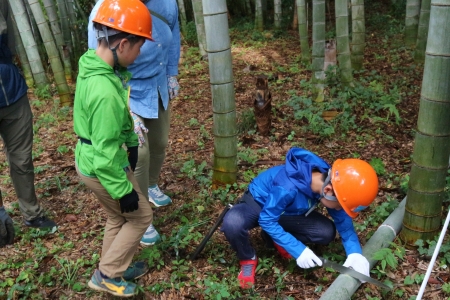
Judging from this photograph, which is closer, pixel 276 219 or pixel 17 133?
pixel 276 219

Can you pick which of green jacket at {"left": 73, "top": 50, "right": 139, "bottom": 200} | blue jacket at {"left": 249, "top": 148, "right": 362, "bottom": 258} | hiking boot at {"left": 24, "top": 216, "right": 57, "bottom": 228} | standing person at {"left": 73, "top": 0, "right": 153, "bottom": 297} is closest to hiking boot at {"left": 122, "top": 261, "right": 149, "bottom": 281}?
standing person at {"left": 73, "top": 0, "right": 153, "bottom": 297}

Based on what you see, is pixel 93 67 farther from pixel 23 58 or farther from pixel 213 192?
pixel 23 58

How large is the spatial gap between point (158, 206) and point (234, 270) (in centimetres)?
115

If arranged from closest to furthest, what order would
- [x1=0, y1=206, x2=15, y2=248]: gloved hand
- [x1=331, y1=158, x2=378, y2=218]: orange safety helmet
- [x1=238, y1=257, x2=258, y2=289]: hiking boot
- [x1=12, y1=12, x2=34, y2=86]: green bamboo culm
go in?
[x1=331, y1=158, x2=378, y2=218]: orange safety helmet → [x1=238, y1=257, x2=258, y2=289]: hiking boot → [x1=0, y1=206, x2=15, y2=248]: gloved hand → [x1=12, y1=12, x2=34, y2=86]: green bamboo culm

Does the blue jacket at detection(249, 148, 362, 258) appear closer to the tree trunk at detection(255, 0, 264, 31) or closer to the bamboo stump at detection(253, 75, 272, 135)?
the bamboo stump at detection(253, 75, 272, 135)

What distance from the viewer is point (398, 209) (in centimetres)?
313

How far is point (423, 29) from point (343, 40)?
2.25m

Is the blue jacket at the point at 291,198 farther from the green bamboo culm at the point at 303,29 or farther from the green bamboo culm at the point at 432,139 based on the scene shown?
the green bamboo culm at the point at 303,29

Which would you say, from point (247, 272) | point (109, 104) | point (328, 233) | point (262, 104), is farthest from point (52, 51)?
point (328, 233)

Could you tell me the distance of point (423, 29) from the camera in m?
7.08

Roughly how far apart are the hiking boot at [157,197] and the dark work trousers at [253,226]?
107 cm

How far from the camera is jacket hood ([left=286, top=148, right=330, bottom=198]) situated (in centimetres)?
258

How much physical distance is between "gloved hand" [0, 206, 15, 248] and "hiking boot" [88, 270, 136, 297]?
118 cm

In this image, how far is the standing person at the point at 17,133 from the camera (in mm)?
3121
